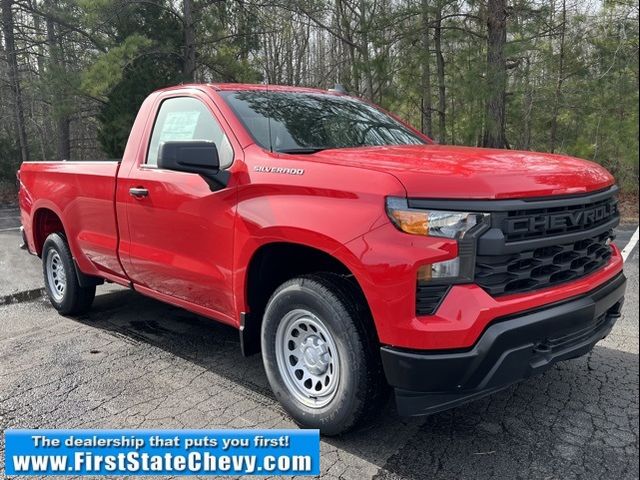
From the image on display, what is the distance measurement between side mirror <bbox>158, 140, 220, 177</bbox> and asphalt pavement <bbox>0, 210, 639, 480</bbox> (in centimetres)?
143

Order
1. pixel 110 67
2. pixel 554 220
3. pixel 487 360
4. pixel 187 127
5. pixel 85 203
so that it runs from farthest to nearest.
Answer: pixel 110 67 → pixel 85 203 → pixel 187 127 → pixel 554 220 → pixel 487 360

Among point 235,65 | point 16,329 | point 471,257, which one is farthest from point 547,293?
point 235,65

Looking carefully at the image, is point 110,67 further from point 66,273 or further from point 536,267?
point 536,267

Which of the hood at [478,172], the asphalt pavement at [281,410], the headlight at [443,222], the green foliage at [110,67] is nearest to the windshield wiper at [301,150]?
the hood at [478,172]

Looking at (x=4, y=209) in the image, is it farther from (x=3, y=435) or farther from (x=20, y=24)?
(x=3, y=435)

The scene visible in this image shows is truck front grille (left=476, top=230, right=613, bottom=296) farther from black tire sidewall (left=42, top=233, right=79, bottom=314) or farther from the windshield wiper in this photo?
black tire sidewall (left=42, top=233, right=79, bottom=314)

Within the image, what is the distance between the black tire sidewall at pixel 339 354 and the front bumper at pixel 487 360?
7.8 inches

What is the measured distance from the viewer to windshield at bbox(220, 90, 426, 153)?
11.1ft

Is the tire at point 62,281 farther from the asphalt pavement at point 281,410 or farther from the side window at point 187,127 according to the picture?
the side window at point 187,127

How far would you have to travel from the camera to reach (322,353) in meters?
2.88

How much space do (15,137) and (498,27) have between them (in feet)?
32.9

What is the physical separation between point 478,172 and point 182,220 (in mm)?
1938

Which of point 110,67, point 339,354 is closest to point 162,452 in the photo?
point 339,354

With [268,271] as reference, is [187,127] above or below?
above
